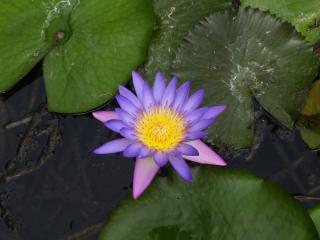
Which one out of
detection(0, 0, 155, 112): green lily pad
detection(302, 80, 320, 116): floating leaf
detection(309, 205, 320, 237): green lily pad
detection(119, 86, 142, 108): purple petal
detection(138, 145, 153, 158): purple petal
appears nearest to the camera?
detection(138, 145, 153, 158): purple petal

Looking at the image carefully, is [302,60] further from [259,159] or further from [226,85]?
[259,159]

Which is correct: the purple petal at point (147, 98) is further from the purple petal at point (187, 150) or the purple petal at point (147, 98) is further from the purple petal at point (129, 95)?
the purple petal at point (187, 150)

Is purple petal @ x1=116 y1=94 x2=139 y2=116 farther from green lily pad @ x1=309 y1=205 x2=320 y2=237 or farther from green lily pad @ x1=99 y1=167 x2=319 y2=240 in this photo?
green lily pad @ x1=309 y1=205 x2=320 y2=237

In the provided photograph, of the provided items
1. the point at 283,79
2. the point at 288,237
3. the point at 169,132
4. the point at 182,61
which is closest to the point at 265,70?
the point at 283,79

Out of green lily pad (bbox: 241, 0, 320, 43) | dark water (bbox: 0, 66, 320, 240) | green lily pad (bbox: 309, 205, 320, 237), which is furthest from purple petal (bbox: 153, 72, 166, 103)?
green lily pad (bbox: 309, 205, 320, 237)

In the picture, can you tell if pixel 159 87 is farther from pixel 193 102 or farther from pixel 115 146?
pixel 115 146

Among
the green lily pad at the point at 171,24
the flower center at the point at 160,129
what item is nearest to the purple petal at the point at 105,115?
the flower center at the point at 160,129

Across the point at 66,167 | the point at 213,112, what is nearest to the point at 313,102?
the point at 213,112
